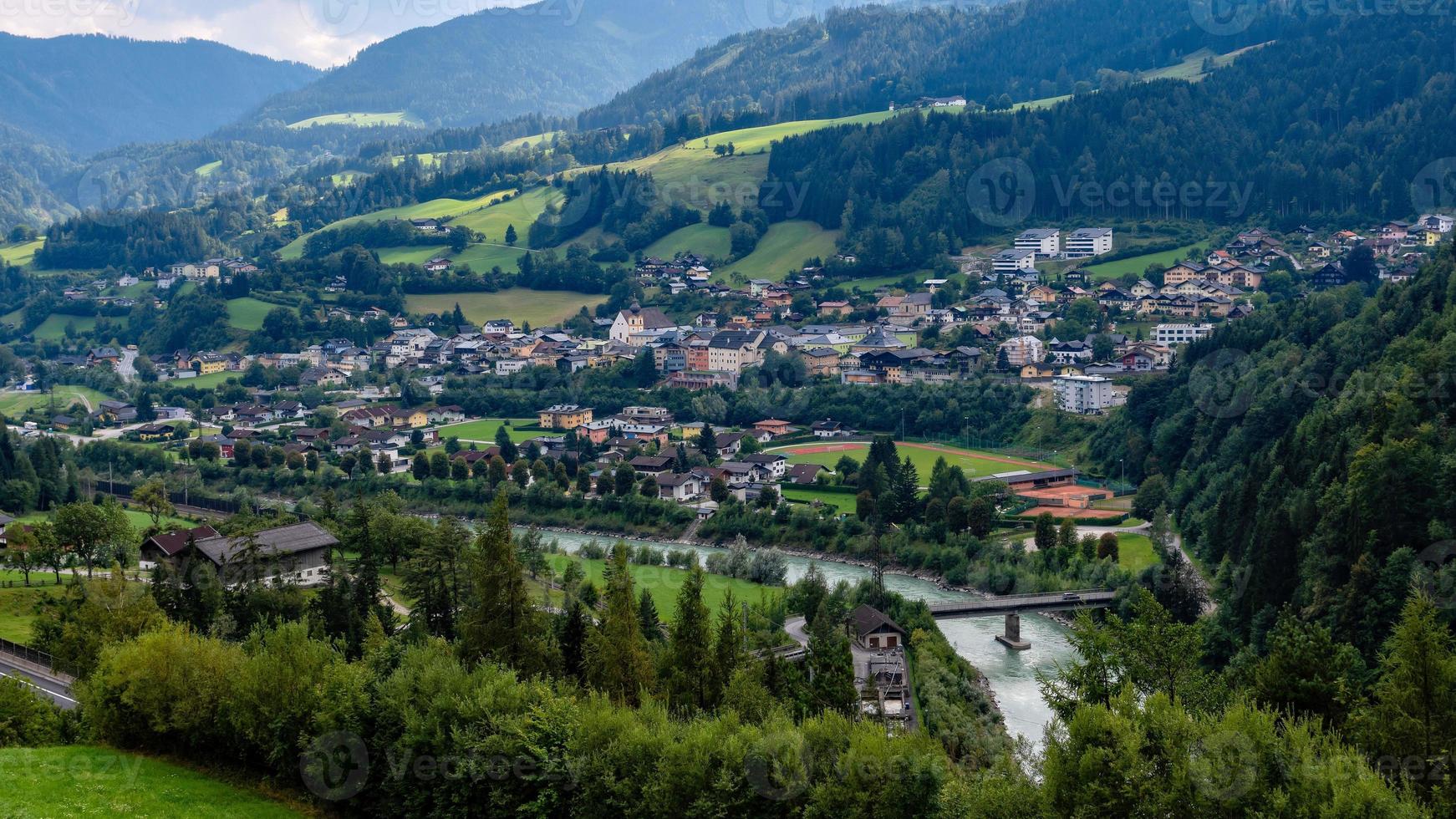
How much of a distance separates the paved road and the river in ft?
42.8

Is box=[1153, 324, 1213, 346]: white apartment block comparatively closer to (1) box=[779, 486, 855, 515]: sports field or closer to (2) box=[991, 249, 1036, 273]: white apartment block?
(2) box=[991, 249, 1036, 273]: white apartment block

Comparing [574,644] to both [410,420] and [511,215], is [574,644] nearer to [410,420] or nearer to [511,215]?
[410,420]

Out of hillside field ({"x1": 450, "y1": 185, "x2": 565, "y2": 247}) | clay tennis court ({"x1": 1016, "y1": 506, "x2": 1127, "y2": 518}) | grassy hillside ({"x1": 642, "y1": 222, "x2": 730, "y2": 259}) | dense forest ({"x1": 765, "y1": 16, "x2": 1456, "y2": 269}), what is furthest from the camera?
hillside field ({"x1": 450, "y1": 185, "x2": 565, "y2": 247})

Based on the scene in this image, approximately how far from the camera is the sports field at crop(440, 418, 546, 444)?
4728cm

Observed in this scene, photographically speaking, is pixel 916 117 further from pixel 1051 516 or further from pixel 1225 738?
pixel 1225 738

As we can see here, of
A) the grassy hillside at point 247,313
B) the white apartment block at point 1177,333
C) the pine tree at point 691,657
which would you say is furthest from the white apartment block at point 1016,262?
the pine tree at point 691,657

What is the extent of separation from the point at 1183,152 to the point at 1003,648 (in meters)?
50.6

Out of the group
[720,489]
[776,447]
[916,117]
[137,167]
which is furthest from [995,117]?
[137,167]

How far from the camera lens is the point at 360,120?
188 metres

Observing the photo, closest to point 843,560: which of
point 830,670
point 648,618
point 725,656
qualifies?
point 648,618

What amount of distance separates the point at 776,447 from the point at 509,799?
31.7 metres

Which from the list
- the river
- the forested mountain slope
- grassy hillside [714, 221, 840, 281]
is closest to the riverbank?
the river

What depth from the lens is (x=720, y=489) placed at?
38031 mm

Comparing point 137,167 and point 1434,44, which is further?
point 137,167
